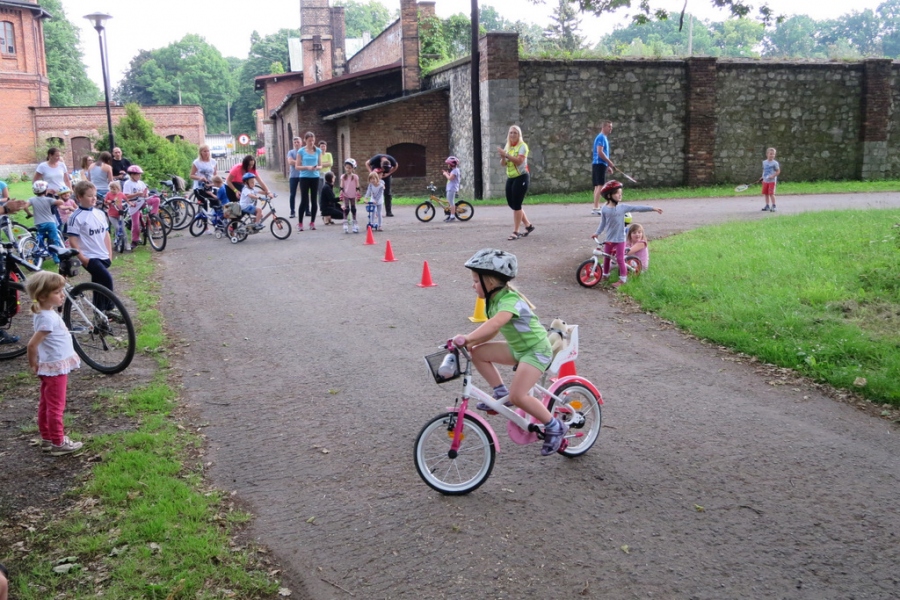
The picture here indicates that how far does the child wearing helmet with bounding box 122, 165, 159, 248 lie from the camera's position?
49.3 ft

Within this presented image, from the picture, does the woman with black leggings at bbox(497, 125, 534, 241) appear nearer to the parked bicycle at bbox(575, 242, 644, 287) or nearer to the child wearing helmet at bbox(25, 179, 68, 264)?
the parked bicycle at bbox(575, 242, 644, 287)

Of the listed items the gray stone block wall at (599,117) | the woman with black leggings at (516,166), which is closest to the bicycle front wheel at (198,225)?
the woman with black leggings at (516,166)

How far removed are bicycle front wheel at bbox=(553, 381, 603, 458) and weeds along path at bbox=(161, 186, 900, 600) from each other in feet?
0.40

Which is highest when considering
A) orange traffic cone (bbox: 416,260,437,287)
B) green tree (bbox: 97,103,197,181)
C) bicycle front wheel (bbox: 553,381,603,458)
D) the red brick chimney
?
the red brick chimney

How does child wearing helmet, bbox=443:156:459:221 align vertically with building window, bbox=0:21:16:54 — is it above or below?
below

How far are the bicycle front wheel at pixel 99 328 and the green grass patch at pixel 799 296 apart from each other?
19.1 feet

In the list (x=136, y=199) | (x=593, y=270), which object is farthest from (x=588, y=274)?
(x=136, y=199)

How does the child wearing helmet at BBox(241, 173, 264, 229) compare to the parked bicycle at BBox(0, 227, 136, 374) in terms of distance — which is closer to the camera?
the parked bicycle at BBox(0, 227, 136, 374)

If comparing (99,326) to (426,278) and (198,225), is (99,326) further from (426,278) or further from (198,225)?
(198,225)

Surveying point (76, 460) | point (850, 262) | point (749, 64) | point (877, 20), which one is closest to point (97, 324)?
point (76, 460)

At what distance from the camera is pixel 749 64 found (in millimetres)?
26516

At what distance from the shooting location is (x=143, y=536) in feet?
14.3

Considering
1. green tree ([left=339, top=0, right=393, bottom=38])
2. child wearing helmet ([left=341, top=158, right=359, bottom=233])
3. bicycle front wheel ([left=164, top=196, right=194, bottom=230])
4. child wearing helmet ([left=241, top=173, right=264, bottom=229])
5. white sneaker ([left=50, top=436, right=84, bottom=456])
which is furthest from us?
green tree ([left=339, top=0, right=393, bottom=38])

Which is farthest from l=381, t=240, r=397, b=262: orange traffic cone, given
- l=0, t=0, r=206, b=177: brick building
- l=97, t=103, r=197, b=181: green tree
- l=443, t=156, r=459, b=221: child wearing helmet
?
l=0, t=0, r=206, b=177: brick building
